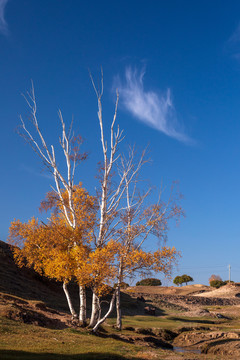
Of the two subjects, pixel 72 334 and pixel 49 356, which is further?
pixel 72 334

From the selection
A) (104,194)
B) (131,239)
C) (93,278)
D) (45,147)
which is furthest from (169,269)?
(45,147)

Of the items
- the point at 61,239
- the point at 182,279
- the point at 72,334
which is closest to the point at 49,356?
the point at 72,334

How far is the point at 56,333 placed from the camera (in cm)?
2323

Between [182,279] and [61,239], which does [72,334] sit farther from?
[182,279]

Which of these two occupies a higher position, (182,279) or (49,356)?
(182,279)

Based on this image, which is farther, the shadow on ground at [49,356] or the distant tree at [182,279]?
the distant tree at [182,279]

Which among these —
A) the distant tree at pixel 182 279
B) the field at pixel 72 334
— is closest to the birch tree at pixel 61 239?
A: the field at pixel 72 334

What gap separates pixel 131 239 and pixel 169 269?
4.22 m

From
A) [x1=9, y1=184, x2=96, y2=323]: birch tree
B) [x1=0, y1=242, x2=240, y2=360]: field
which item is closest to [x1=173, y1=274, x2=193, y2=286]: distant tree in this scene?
[x1=0, y1=242, x2=240, y2=360]: field

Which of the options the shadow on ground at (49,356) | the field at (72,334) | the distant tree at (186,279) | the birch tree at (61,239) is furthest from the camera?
the distant tree at (186,279)

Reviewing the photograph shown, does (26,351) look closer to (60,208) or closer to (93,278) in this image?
(93,278)

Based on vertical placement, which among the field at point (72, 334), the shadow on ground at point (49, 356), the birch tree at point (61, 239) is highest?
the birch tree at point (61, 239)

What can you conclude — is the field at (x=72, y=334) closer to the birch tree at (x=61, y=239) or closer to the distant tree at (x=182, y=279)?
the birch tree at (x=61, y=239)

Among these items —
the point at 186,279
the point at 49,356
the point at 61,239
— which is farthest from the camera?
the point at 186,279
